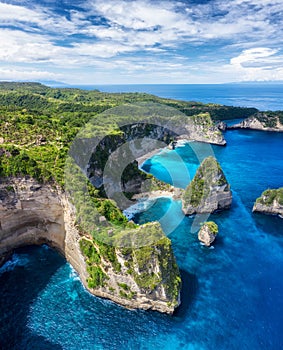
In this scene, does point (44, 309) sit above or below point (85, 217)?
below

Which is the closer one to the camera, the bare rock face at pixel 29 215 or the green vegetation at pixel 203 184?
the bare rock face at pixel 29 215

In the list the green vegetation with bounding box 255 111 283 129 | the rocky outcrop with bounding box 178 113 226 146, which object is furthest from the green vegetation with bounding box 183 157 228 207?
the green vegetation with bounding box 255 111 283 129

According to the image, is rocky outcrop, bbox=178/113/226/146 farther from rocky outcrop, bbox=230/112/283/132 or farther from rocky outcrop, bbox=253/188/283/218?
rocky outcrop, bbox=253/188/283/218

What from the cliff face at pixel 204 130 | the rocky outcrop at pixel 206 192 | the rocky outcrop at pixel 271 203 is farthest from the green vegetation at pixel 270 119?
the rocky outcrop at pixel 206 192

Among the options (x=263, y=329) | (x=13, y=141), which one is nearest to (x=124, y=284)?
(x=263, y=329)

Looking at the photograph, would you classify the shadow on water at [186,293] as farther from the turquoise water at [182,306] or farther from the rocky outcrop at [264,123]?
the rocky outcrop at [264,123]

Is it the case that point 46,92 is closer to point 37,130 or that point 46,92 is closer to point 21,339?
point 37,130
